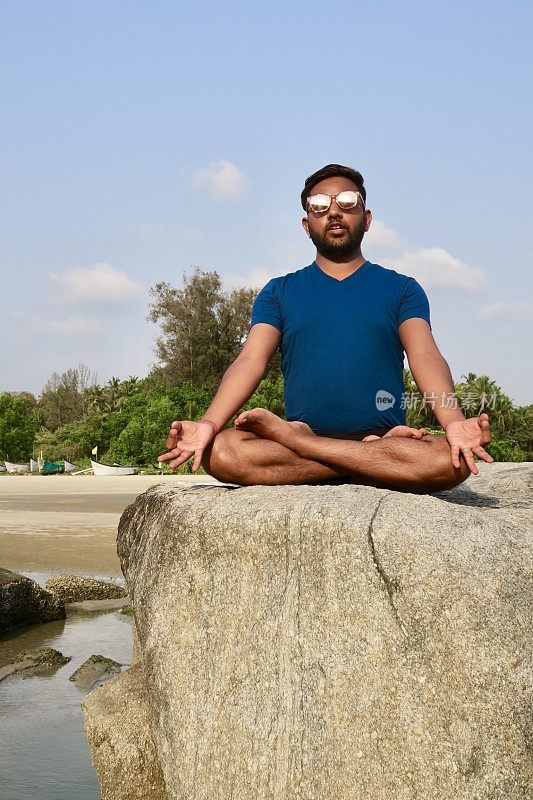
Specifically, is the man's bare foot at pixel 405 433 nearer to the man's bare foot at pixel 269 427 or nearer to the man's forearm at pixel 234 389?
the man's bare foot at pixel 269 427

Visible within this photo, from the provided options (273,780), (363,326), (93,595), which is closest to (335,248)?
(363,326)

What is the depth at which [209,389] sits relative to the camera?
47.8m

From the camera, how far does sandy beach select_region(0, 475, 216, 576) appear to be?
12492mm

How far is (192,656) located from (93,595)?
262 inches

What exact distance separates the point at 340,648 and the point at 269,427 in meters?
0.99

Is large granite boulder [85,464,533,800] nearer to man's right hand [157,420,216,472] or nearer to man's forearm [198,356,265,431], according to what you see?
man's right hand [157,420,216,472]

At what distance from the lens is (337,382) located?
3.95 meters

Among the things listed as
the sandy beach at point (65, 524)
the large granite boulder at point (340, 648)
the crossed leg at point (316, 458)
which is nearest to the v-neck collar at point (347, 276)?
the crossed leg at point (316, 458)

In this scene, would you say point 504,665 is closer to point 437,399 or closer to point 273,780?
point 273,780

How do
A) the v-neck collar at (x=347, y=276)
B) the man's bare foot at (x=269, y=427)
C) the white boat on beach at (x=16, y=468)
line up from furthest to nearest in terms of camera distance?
1. the white boat on beach at (x=16, y=468)
2. the v-neck collar at (x=347, y=276)
3. the man's bare foot at (x=269, y=427)

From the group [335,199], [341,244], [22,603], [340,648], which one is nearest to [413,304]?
[341,244]

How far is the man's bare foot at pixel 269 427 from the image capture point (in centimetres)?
358

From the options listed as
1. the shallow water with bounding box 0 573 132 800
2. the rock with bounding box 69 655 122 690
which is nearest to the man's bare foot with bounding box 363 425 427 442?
the shallow water with bounding box 0 573 132 800

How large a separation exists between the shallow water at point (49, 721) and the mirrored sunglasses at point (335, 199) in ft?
10.2
